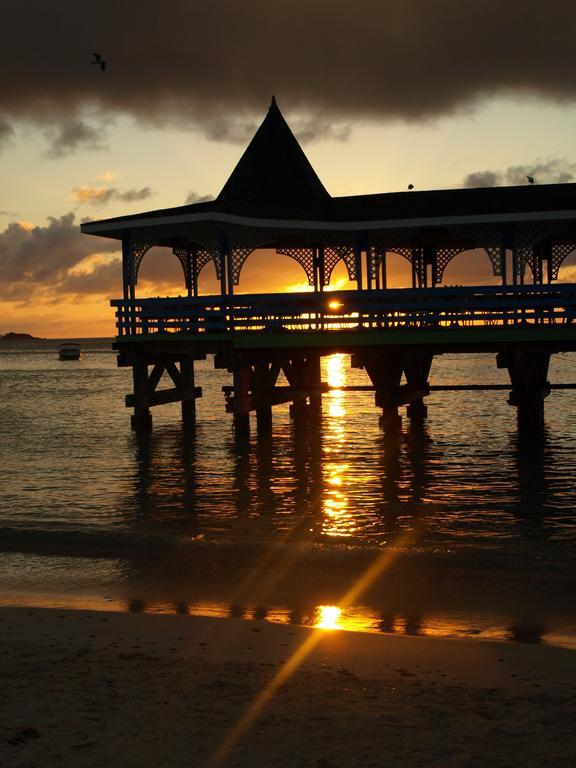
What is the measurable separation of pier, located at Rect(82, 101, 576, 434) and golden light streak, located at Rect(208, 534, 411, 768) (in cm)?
979

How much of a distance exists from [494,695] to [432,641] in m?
1.52

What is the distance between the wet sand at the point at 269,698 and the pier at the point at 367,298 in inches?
518

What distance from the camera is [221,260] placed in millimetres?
22969

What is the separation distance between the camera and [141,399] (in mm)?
27141

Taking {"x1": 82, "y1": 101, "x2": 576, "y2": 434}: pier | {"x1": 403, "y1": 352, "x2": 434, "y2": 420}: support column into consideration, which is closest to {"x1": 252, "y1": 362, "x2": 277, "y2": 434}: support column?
{"x1": 82, "y1": 101, "x2": 576, "y2": 434}: pier

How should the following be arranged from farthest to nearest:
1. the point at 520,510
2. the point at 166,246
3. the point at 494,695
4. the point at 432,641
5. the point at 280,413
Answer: the point at 280,413 → the point at 166,246 → the point at 520,510 → the point at 432,641 → the point at 494,695

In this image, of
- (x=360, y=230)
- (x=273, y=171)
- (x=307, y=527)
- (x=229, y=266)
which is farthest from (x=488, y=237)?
(x=307, y=527)

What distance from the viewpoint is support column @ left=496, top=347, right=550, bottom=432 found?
23578 millimetres

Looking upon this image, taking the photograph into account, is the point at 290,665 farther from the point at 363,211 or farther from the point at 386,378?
the point at 363,211

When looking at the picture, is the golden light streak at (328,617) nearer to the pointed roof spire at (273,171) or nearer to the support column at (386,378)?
the support column at (386,378)

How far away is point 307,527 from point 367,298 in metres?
8.44

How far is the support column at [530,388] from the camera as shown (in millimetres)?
23578

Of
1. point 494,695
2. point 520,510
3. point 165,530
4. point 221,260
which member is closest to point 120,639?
point 494,695

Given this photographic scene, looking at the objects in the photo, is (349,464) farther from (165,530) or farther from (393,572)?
(393,572)
